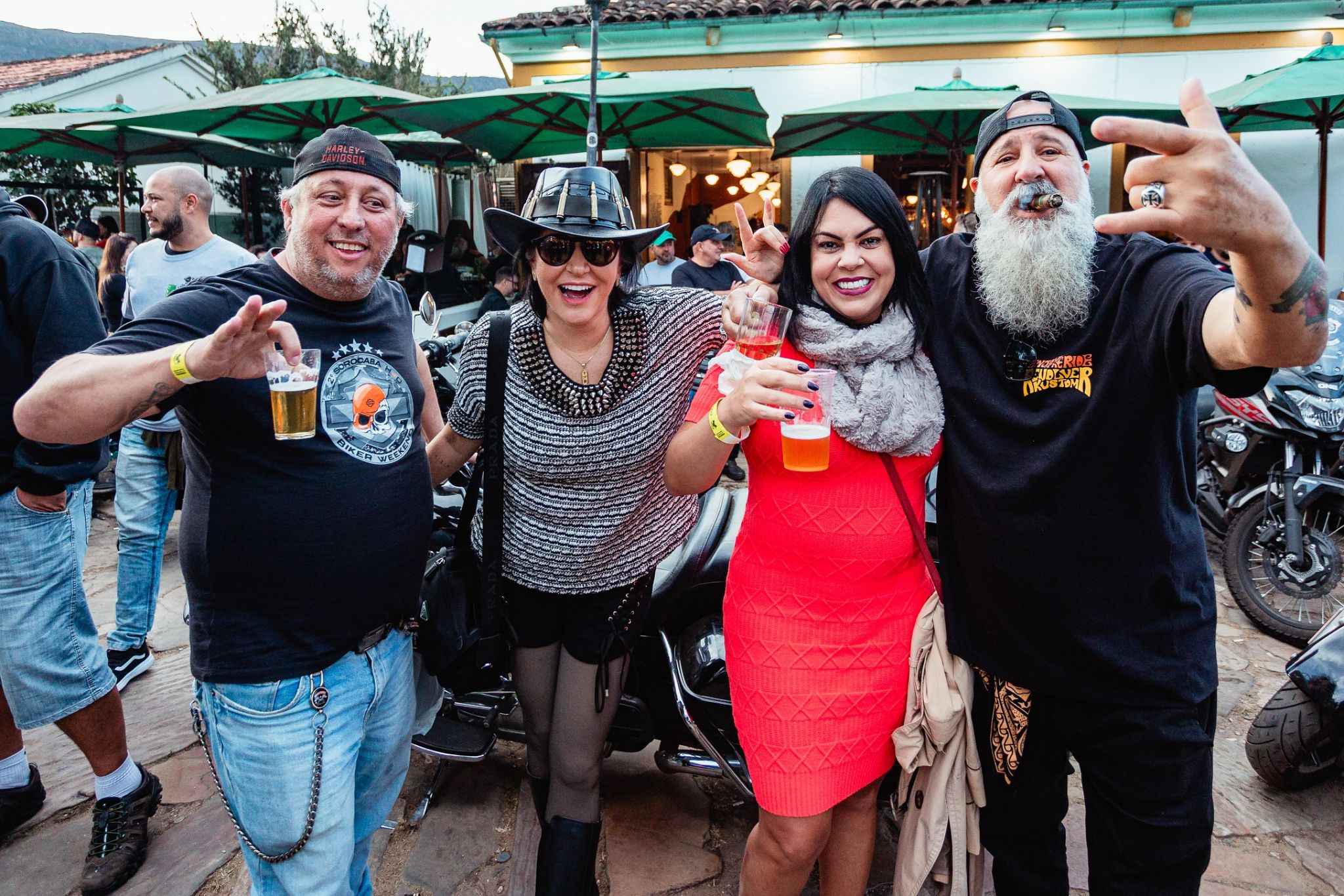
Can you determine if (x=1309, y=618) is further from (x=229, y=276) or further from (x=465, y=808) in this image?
(x=229, y=276)

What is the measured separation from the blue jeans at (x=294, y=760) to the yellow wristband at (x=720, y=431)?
37.5 inches

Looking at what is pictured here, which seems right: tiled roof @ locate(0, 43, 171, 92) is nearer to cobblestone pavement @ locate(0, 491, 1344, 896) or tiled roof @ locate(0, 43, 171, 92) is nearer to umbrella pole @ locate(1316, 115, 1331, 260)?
cobblestone pavement @ locate(0, 491, 1344, 896)

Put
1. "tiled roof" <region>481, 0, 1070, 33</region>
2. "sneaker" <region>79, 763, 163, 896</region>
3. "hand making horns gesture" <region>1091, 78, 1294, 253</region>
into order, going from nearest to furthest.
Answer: "hand making horns gesture" <region>1091, 78, 1294, 253</region> → "sneaker" <region>79, 763, 163, 896</region> → "tiled roof" <region>481, 0, 1070, 33</region>

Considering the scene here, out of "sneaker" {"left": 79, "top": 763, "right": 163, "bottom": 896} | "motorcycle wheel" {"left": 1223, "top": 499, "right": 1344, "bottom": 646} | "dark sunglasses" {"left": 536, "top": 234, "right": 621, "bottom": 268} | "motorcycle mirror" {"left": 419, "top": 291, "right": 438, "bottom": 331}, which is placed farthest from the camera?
"motorcycle wheel" {"left": 1223, "top": 499, "right": 1344, "bottom": 646}

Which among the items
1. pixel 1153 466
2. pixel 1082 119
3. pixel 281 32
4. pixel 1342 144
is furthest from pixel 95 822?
pixel 281 32

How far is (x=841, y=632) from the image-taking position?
6.09 feet

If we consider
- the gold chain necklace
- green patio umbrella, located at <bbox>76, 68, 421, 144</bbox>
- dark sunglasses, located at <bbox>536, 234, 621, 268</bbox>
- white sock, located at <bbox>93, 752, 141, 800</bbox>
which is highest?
green patio umbrella, located at <bbox>76, 68, 421, 144</bbox>

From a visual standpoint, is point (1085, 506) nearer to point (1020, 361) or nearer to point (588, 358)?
point (1020, 361)

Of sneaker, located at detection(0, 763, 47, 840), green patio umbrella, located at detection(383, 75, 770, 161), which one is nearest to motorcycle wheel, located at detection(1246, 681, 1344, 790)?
sneaker, located at detection(0, 763, 47, 840)

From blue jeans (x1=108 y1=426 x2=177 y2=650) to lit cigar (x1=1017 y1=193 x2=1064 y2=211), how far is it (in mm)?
3672

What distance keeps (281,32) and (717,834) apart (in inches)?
794

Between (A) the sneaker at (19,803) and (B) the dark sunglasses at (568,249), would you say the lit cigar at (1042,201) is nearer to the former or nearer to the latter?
(B) the dark sunglasses at (568,249)

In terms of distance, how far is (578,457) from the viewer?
1.95 m

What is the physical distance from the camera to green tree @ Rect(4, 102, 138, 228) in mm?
11750
